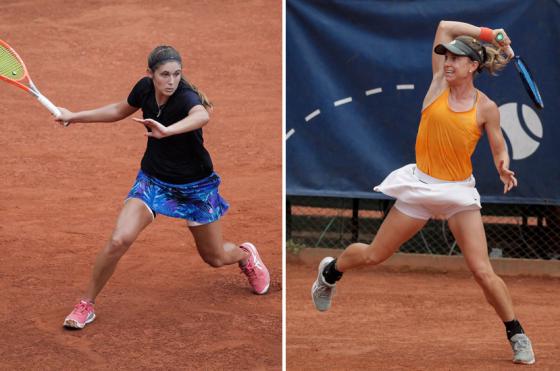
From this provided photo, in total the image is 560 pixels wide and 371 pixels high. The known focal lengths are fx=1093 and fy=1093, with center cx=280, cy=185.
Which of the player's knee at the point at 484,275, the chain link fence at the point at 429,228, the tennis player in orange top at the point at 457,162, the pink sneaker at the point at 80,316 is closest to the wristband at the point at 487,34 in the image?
the tennis player in orange top at the point at 457,162

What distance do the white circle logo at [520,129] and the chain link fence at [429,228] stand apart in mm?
517

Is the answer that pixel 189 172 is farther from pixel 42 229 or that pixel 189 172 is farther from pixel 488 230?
pixel 488 230

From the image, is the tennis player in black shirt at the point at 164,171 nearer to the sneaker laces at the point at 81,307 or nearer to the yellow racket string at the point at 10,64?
the sneaker laces at the point at 81,307

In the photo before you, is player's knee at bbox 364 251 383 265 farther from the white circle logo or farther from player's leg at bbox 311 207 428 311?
the white circle logo

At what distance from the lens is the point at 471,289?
26.3ft

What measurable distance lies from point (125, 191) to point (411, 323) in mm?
3166

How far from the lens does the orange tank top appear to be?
5.61 meters

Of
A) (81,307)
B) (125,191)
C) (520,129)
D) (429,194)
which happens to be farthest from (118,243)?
(520,129)

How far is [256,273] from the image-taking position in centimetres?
680

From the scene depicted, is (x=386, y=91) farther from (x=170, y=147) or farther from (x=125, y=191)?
(x=170, y=147)

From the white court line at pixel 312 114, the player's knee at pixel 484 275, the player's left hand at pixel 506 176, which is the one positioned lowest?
the player's knee at pixel 484 275

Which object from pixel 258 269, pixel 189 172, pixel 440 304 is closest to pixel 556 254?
pixel 440 304

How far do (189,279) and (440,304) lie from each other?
1757 millimetres

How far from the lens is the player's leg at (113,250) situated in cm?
596
